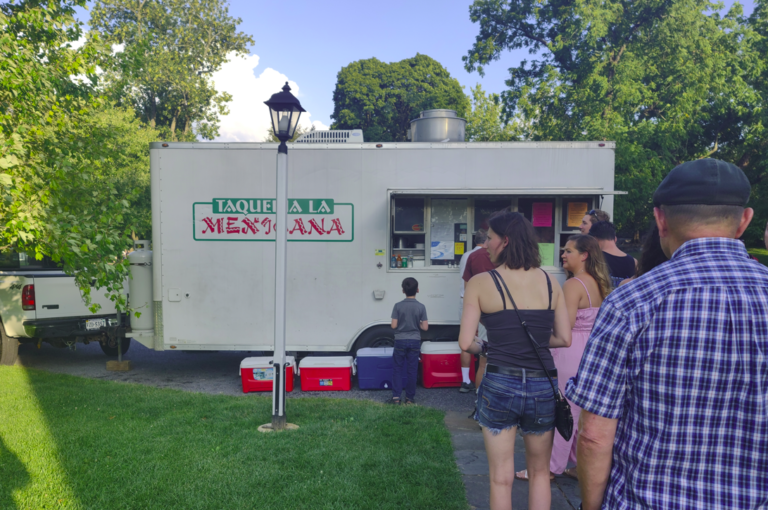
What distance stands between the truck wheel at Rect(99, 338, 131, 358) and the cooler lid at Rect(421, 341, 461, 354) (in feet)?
16.4

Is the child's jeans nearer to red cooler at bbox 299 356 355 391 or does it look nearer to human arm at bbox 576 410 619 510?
red cooler at bbox 299 356 355 391

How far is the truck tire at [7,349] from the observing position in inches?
307

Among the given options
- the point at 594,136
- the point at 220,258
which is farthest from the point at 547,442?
the point at 594,136

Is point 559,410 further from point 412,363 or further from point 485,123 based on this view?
point 485,123

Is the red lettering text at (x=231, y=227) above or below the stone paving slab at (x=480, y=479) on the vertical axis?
above

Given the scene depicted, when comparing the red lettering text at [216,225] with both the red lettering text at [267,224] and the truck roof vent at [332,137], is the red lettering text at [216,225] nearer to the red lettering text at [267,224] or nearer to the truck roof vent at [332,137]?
the red lettering text at [267,224]

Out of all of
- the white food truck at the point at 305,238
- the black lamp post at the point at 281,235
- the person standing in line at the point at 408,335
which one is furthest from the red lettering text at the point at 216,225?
the person standing in line at the point at 408,335

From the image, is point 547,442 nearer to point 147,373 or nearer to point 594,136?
point 147,373

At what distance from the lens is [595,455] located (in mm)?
1479

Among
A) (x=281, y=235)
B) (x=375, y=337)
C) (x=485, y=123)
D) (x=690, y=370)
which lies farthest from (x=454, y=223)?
(x=485, y=123)

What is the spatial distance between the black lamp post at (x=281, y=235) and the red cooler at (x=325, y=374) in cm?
159

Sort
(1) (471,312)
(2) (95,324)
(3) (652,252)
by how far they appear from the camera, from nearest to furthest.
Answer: (3) (652,252) < (1) (471,312) < (2) (95,324)

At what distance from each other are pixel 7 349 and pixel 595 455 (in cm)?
897

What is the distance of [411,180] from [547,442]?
442cm
